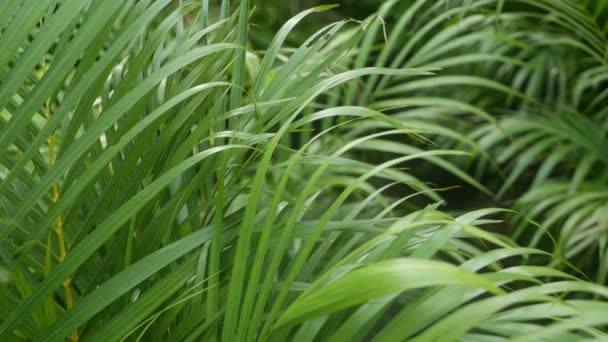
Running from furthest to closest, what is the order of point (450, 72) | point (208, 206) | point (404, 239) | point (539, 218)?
point (450, 72) → point (539, 218) → point (208, 206) → point (404, 239)

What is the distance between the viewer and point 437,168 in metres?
1.65

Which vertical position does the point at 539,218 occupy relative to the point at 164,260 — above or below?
above

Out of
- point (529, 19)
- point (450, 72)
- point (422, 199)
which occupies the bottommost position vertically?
point (422, 199)

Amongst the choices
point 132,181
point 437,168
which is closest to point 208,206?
point 132,181

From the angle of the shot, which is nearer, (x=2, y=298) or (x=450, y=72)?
(x=2, y=298)

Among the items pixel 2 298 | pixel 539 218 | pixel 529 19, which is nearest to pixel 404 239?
pixel 2 298

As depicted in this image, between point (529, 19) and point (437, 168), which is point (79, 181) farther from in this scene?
point (437, 168)

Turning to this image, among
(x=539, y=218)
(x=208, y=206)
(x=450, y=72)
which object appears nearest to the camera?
(x=208, y=206)

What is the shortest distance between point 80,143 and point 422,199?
121 centimetres

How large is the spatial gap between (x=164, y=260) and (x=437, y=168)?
3.93 feet

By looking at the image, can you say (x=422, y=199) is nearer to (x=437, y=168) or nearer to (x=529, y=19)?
(x=437, y=168)

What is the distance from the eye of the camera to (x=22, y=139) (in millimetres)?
573

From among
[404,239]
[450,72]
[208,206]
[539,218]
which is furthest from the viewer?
[450,72]

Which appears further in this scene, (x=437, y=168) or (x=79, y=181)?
(x=437, y=168)
